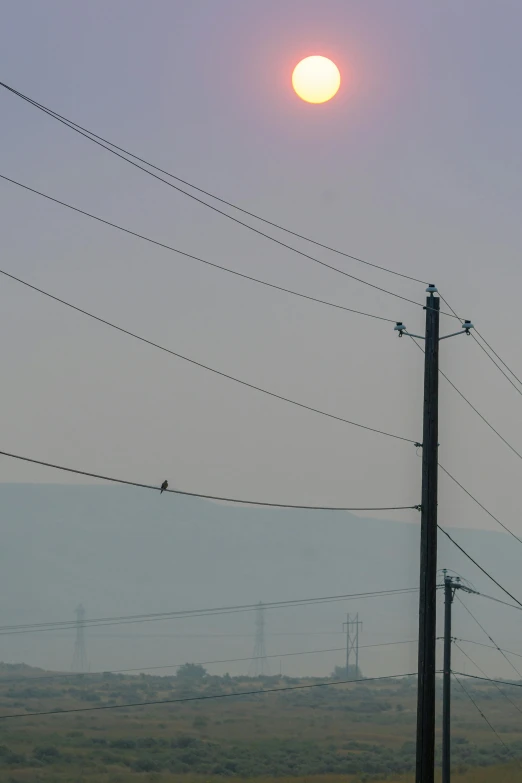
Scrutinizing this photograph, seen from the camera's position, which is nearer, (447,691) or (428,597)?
(428,597)

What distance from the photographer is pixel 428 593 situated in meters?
23.9

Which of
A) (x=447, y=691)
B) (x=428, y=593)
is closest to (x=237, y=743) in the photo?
(x=447, y=691)

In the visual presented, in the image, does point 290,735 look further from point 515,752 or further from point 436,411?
point 436,411

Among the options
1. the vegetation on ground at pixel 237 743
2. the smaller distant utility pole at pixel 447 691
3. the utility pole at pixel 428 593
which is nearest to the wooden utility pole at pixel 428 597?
the utility pole at pixel 428 593

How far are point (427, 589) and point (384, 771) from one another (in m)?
71.5

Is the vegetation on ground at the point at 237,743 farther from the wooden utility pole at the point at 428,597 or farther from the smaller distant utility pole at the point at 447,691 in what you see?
the wooden utility pole at the point at 428,597

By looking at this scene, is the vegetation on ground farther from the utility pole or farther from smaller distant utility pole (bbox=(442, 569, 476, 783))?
the utility pole

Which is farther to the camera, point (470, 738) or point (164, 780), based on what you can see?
point (470, 738)

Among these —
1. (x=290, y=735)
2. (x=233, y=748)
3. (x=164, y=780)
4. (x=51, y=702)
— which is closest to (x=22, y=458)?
(x=164, y=780)

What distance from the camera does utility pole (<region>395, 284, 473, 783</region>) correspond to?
23500mm

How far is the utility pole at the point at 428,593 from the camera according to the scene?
77.1 ft

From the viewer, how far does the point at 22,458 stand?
19.8 m

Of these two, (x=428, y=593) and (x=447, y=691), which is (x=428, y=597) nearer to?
(x=428, y=593)

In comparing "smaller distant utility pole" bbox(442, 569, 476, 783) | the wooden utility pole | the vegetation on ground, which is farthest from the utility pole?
the vegetation on ground
